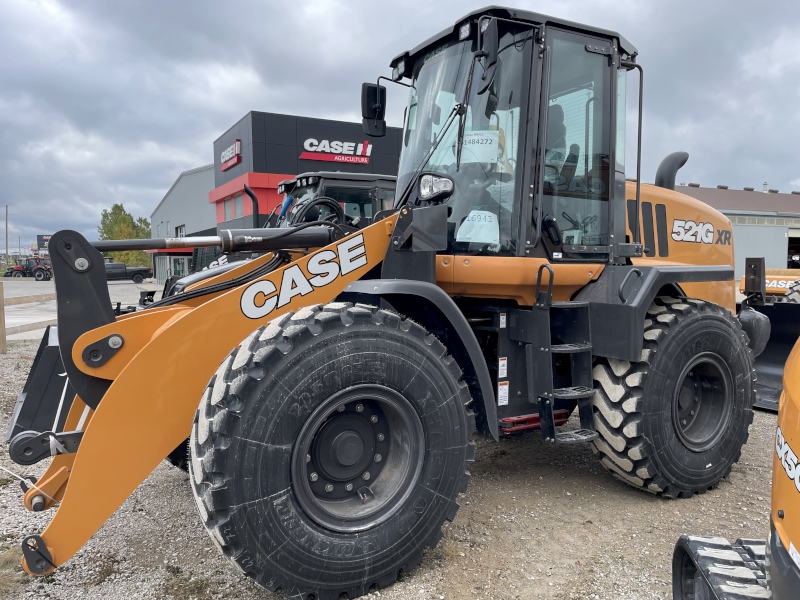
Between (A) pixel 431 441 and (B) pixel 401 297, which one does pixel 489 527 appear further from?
(B) pixel 401 297

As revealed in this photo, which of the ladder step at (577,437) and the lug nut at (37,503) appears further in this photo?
the ladder step at (577,437)

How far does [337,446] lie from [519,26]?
2516mm

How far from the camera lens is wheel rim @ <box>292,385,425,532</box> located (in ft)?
8.63

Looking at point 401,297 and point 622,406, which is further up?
point 401,297

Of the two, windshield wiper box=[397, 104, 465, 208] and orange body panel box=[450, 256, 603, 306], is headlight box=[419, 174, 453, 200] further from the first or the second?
orange body panel box=[450, 256, 603, 306]

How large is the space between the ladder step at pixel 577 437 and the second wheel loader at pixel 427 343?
0.07ft

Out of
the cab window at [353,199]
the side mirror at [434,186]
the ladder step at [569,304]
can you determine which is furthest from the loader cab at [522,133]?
the cab window at [353,199]

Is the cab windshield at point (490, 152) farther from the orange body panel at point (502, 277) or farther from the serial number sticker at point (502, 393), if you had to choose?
the serial number sticker at point (502, 393)

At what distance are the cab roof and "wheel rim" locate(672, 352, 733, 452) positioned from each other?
2084 millimetres

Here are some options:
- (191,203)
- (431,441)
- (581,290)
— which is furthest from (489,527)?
(191,203)

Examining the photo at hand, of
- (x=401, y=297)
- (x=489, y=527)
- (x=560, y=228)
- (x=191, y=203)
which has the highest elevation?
(x=191, y=203)

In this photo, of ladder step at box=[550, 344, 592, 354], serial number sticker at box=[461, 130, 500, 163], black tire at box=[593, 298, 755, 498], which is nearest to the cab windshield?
serial number sticker at box=[461, 130, 500, 163]

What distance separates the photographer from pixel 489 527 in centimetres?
345

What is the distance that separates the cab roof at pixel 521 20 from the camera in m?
3.39
